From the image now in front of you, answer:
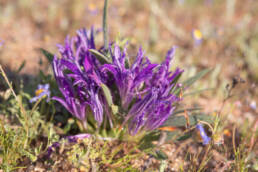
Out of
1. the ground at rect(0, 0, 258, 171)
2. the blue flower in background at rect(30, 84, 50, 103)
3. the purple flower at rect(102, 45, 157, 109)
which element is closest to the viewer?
the purple flower at rect(102, 45, 157, 109)

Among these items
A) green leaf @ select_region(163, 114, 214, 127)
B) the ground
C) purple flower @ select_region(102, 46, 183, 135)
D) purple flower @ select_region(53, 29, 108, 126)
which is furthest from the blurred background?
purple flower @ select_region(53, 29, 108, 126)

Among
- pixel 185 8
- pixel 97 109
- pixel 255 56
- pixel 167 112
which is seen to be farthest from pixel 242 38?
pixel 97 109

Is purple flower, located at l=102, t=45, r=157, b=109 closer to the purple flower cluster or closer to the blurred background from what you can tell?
the purple flower cluster

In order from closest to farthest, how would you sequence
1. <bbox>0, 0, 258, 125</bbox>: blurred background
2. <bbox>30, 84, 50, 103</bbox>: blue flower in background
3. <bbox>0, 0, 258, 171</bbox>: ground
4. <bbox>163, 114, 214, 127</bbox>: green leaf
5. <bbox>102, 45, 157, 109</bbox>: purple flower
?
1. <bbox>102, 45, 157, 109</bbox>: purple flower
2. <bbox>163, 114, 214, 127</bbox>: green leaf
3. <bbox>30, 84, 50, 103</bbox>: blue flower in background
4. <bbox>0, 0, 258, 171</bbox>: ground
5. <bbox>0, 0, 258, 125</bbox>: blurred background

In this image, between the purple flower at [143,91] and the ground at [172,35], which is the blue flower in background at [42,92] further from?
the ground at [172,35]

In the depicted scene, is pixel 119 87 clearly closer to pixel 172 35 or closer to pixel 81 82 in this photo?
pixel 81 82

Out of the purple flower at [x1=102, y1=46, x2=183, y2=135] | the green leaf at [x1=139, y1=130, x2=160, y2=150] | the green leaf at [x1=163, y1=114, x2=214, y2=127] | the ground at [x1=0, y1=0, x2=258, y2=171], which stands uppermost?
the ground at [x1=0, y1=0, x2=258, y2=171]

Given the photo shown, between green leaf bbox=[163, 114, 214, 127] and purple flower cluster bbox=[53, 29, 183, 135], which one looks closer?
purple flower cluster bbox=[53, 29, 183, 135]

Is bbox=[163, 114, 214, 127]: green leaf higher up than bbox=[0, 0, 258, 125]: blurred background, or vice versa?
bbox=[0, 0, 258, 125]: blurred background

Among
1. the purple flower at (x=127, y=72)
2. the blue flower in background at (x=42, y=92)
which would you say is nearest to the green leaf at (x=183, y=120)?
the purple flower at (x=127, y=72)
